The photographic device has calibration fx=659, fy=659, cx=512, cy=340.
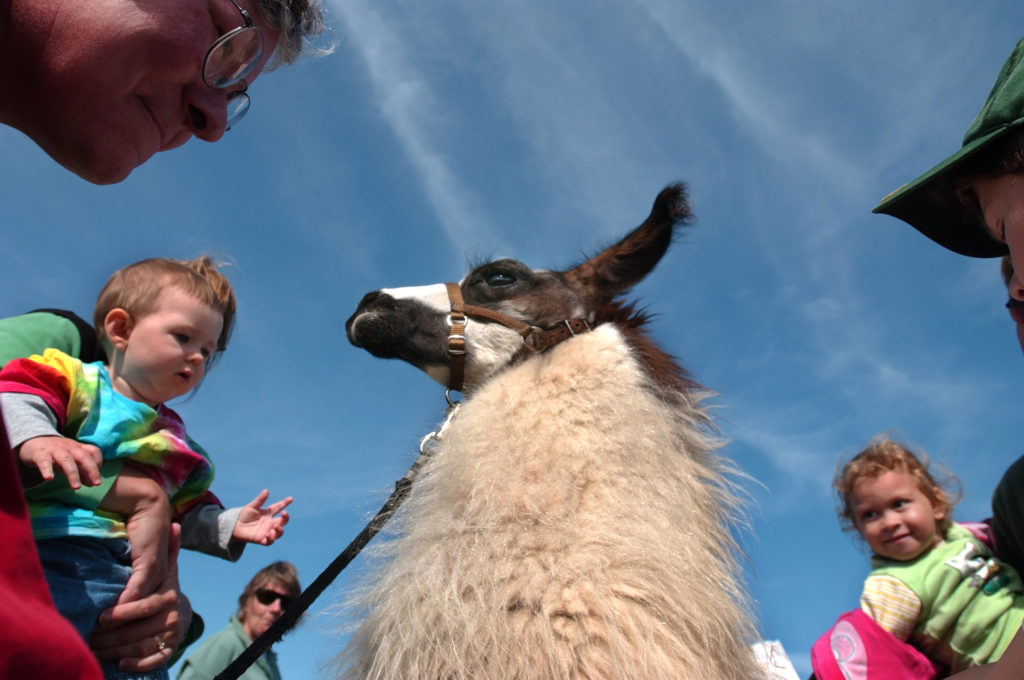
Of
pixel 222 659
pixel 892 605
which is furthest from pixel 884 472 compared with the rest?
pixel 222 659

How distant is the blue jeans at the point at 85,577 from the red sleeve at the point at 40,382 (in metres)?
0.30

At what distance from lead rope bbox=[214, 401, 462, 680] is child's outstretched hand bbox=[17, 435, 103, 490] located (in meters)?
0.57

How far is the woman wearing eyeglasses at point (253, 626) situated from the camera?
379 cm

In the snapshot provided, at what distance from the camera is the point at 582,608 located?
156 cm

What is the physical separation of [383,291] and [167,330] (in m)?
1.17

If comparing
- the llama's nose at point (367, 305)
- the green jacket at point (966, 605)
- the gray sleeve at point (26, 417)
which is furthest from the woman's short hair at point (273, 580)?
the green jacket at point (966, 605)

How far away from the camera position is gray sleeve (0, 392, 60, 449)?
4.64 feet

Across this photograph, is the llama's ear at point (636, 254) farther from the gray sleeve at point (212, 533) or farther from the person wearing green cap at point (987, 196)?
the gray sleeve at point (212, 533)

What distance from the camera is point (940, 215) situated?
4.79 feet

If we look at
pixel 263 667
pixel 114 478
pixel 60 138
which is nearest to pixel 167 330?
pixel 114 478

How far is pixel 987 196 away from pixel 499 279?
1.91 meters

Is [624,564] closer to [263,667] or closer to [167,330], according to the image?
[167,330]

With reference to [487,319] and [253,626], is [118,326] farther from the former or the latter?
[253,626]

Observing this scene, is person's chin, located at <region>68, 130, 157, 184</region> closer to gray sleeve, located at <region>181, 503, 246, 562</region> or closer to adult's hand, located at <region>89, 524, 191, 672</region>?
adult's hand, located at <region>89, 524, 191, 672</region>
